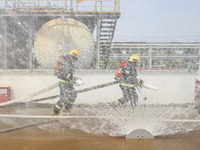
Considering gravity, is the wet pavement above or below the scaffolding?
below

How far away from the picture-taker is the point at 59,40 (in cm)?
830

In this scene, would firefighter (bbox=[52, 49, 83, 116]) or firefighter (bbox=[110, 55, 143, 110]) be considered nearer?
firefighter (bbox=[52, 49, 83, 116])

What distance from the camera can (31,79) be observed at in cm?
827

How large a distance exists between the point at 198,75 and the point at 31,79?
6.86 metres

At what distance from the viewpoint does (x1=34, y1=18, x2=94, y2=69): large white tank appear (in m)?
8.27

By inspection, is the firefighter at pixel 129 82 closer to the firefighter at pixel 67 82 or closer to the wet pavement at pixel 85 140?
the firefighter at pixel 67 82

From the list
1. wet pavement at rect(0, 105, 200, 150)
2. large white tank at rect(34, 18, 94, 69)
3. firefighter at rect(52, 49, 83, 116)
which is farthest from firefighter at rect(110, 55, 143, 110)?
large white tank at rect(34, 18, 94, 69)

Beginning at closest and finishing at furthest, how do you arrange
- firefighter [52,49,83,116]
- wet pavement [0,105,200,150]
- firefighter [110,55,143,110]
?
wet pavement [0,105,200,150] < firefighter [52,49,83,116] < firefighter [110,55,143,110]

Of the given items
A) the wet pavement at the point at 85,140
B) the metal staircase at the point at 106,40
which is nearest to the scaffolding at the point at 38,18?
the metal staircase at the point at 106,40

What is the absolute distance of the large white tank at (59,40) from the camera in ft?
27.1

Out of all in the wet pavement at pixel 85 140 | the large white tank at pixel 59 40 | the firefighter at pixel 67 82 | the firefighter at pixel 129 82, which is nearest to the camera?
→ the wet pavement at pixel 85 140

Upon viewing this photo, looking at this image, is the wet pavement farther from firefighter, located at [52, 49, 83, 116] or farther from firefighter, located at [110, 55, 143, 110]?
firefighter, located at [110, 55, 143, 110]

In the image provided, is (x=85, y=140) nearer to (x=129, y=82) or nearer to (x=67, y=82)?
(x=67, y=82)

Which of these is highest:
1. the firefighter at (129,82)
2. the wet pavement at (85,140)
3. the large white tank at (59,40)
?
the large white tank at (59,40)
